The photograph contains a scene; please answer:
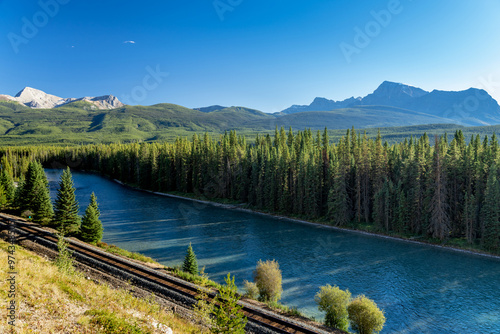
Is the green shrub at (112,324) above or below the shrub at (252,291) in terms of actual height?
above

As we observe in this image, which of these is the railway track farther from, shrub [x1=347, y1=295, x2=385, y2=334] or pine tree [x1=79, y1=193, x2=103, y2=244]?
shrub [x1=347, y1=295, x2=385, y2=334]

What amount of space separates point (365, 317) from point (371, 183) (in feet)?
185

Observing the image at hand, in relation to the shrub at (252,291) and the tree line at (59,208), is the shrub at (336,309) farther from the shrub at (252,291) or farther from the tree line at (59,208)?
the tree line at (59,208)

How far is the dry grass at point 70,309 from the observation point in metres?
15.6

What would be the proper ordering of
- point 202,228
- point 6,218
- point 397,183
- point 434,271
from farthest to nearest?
point 397,183 → point 202,228 → point 6,218 → point 434,271

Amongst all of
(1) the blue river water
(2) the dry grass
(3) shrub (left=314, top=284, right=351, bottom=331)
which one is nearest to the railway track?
(3) shrub (left=314, top=284, right=351, bottom=331)

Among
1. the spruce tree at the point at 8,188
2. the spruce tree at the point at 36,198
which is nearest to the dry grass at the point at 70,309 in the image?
the spruce tree at the point at 36,198

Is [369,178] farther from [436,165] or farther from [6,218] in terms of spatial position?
[6,218]

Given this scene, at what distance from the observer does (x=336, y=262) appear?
49875 mm

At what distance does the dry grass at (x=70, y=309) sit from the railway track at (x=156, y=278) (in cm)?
611

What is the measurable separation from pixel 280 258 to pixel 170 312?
2879 centimetres

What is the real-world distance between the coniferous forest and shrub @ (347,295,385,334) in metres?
43.0

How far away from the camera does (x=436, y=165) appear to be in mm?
63500

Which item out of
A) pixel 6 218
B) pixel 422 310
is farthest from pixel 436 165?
pixel 6 218
